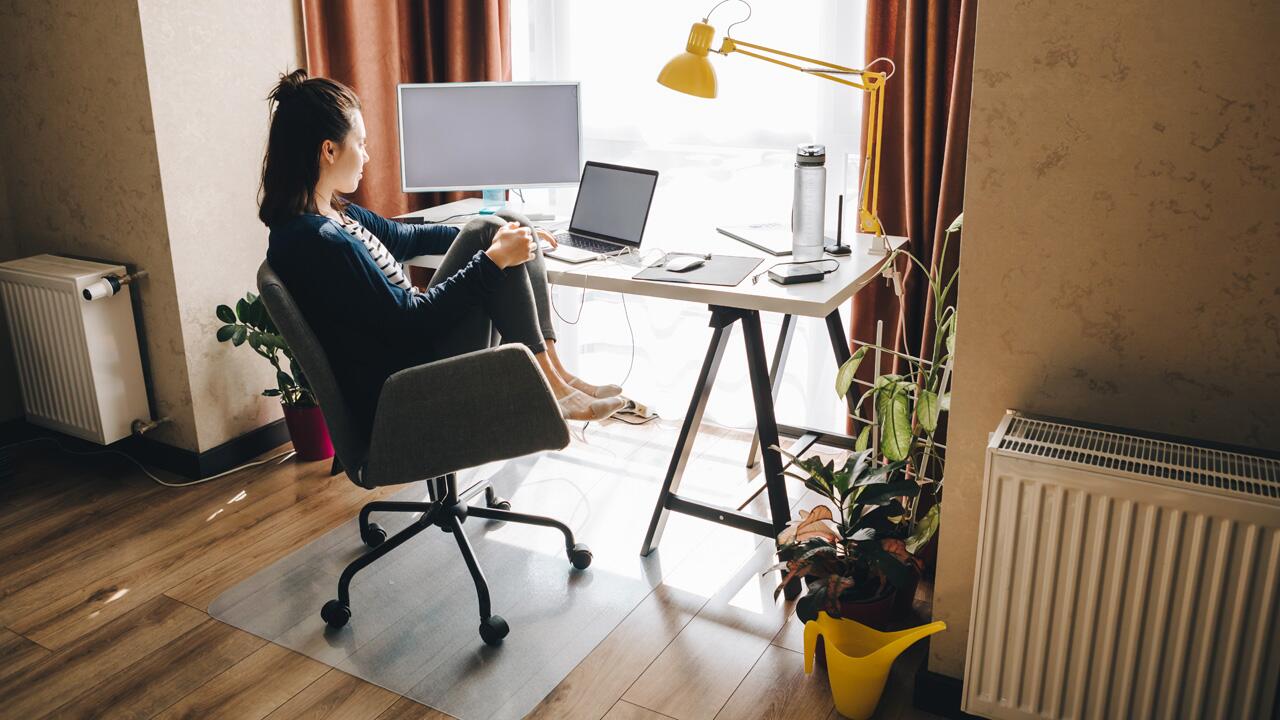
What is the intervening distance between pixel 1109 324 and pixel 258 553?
2.02 meters

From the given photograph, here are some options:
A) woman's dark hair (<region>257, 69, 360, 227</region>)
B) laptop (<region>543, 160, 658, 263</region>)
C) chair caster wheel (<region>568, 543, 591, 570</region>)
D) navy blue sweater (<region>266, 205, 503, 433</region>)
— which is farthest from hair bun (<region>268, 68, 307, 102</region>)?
chair caster wheel (<region>568, 543, 591, 570</region>)

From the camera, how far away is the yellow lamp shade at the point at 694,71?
7.57 feet

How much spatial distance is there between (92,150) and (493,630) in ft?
6.02

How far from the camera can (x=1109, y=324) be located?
1.62 m

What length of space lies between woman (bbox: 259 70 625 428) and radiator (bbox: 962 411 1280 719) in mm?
1063

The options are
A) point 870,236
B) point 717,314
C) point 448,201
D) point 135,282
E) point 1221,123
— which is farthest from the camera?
point 448,201

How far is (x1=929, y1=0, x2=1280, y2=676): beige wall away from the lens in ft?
4.86

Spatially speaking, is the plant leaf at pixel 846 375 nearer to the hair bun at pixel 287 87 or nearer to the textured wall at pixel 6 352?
the hair bun at pixel 287 87

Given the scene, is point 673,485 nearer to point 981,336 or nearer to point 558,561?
point 558,561

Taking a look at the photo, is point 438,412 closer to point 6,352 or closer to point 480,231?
point 480,231

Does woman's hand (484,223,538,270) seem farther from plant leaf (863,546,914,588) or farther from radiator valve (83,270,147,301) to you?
radiator valve (83,270,147,301)

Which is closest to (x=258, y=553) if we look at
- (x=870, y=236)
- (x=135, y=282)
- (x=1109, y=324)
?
(x=135, y=282)

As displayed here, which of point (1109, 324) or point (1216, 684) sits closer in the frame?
point (1216, 684)

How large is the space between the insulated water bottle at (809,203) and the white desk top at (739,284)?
44 mm
